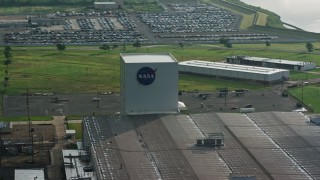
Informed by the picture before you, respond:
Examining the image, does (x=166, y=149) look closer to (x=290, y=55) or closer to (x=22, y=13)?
(x=290, y=55)

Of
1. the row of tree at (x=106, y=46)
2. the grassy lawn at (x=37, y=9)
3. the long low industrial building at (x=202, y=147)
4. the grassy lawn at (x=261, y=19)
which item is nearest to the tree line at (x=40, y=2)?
the grassy lawn at (x=37, y=9)

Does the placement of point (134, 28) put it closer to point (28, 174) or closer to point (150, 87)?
point (150, 87)

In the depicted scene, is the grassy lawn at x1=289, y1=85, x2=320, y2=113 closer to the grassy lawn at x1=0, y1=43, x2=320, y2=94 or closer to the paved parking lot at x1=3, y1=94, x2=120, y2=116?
the grassy lawn at x1=0, y1=43, x2=320, y2=94

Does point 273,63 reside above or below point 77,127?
above

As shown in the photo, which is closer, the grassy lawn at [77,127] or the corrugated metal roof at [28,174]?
the corrugated metal roof at [28,174]

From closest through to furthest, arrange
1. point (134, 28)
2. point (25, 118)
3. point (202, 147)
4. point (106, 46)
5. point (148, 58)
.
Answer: point (202, 147) < point (148, 58) < point (25, 118) < point (106, 46) < point (134, 28)

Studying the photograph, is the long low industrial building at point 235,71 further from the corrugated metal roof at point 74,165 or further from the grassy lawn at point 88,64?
the corrugated metal roof at point 74,165

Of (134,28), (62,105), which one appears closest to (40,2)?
(134,28)
